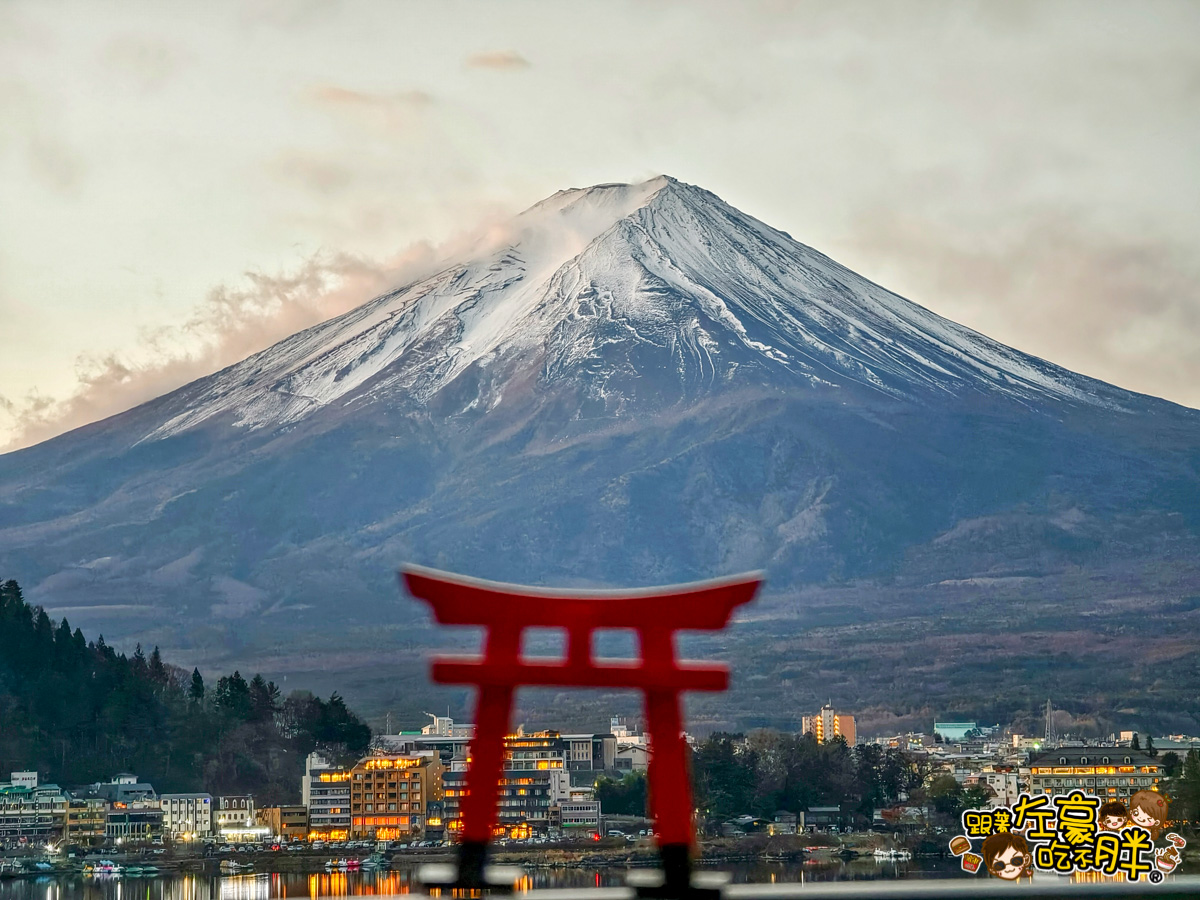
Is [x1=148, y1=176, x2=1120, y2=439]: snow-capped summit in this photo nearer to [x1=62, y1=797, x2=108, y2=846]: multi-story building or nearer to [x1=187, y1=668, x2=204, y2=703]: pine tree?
[x1=187, y1=668, x2=204, y2=703]: pine tree

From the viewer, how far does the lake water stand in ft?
93.7

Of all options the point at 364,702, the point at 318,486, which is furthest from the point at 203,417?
the point at 364,702

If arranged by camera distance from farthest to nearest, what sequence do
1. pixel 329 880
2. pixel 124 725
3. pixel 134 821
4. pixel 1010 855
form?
pixel 124 725
pixel 134 821
pixel 329 880
pixel 1010 855

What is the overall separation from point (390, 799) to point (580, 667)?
3687 cm

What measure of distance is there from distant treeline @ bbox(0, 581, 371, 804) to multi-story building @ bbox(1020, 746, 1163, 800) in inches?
728

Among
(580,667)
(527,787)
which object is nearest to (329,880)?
(527,787)

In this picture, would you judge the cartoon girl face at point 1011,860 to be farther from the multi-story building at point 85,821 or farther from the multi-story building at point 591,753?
the multi-story building at point 591,753

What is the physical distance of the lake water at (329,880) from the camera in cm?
2855

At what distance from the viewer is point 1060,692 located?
2810 inches

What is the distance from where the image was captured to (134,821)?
1556 inches

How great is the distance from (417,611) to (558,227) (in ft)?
121

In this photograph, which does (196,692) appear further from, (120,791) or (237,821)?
(237,821)

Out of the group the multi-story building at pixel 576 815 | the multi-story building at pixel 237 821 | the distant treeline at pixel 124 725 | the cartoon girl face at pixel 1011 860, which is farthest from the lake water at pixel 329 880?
the cartoon girl face at pixel 1011 860

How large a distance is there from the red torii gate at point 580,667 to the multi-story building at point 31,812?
35.2 meters
